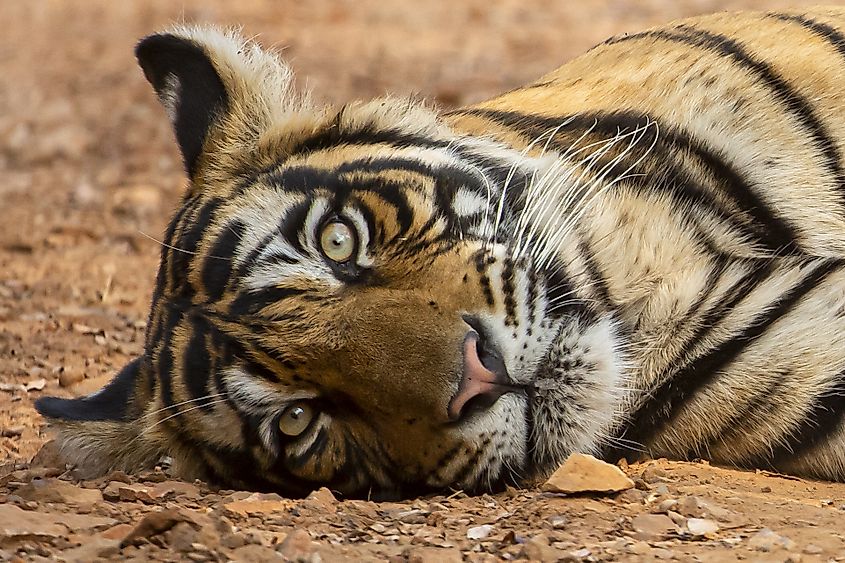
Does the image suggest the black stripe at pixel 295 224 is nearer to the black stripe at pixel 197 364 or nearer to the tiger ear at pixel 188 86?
the black stripe at pixel 197 364

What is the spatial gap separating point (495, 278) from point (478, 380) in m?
0.32

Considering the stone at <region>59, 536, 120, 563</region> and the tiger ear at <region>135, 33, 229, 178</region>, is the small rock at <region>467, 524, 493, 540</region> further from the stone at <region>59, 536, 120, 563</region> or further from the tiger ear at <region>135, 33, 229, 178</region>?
the tiger ear at <region>135, 33, 229, 178</region>

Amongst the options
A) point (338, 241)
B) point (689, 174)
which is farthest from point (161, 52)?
point (689, 174)

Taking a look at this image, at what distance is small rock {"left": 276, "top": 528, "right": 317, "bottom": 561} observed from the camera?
2.40m

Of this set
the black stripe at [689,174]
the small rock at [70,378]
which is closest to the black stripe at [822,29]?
the black stripe at [689,174]

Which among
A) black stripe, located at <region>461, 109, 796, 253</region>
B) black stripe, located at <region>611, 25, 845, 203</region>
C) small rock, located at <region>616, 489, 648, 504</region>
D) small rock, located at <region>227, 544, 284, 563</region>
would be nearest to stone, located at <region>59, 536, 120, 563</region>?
small rock, located at <region>227, 544, 284, 563</region>

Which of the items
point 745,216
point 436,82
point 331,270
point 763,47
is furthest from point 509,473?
point 436,82

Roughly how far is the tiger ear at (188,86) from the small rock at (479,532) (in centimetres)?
143

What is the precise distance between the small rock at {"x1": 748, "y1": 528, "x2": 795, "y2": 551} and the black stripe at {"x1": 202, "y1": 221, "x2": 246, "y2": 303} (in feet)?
4.56

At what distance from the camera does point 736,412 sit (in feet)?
10.1

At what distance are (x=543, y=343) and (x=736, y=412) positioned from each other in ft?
1.90

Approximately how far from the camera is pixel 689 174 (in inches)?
131

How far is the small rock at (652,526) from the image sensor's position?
99.4 inches

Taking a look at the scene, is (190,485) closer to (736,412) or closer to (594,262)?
(594,262)
